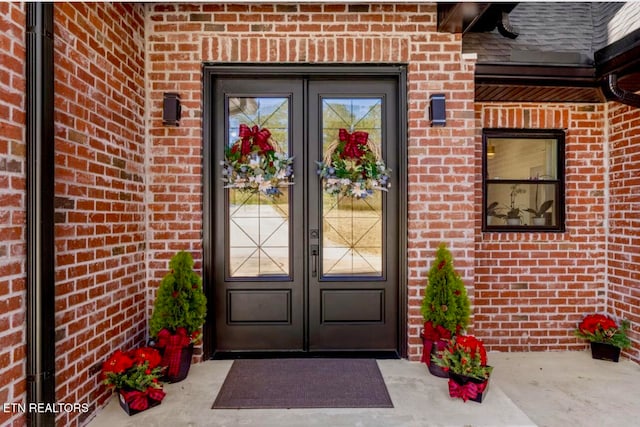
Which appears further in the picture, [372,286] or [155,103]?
[372,286]

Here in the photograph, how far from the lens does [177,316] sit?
252cm

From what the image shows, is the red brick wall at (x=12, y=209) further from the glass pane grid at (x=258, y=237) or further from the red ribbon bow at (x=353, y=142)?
the red ribbon bow at (x=353, y=142)

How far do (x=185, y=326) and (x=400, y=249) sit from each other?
178 cm

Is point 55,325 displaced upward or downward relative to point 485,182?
downward

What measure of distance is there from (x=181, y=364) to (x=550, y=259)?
3.47 metres

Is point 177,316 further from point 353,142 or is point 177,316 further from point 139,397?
point 353,142

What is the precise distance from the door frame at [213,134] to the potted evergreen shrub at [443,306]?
1.00 ft

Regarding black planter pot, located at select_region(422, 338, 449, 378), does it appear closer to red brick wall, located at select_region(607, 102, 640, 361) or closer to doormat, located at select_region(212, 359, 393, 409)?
doormat, located at select_region(212, 359, 393, 409)

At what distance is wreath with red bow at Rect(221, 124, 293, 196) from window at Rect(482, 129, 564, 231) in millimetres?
2107

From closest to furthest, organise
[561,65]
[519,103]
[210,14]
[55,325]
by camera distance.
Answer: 1. [55,325]
2. [210,14]
3. [561,65]
4. [519,103]

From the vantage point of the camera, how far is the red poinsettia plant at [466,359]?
2.31 m

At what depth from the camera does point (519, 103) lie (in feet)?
11.6

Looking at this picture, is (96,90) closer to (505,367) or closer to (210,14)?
(210,14)

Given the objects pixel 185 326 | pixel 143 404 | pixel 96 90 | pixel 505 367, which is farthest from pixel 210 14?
pixel 505 367
